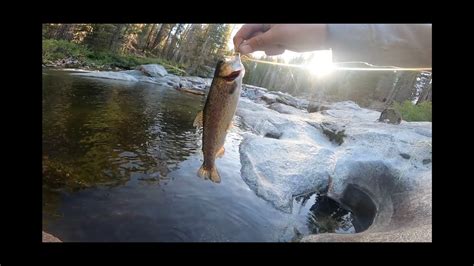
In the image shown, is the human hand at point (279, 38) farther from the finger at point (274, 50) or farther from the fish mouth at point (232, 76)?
the fish mouth at point (232, 76)

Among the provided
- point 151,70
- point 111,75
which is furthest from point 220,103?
point 151,70

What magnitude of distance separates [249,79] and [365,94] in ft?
46.1

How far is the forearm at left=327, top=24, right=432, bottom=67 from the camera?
7.66 feet

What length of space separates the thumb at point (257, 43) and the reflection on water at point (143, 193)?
316cm

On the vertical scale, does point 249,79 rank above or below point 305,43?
above

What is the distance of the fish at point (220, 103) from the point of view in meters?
2.63

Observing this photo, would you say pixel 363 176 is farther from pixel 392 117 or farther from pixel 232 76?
pixel 392 117

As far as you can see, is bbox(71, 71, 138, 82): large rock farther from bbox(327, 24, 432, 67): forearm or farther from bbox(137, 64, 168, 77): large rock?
bbox(327, 24, 432, 67): forearm

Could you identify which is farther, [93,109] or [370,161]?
[93,109]

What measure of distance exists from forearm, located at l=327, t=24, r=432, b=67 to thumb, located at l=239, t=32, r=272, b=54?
39 centimetres

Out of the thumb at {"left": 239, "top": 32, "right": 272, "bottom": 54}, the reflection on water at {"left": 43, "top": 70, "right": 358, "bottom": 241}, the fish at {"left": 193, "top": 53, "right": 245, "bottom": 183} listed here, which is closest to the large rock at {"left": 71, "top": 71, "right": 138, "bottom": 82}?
the reflection on water at {"left": 43, "top": 70, "right": 358, "bottom": 241}

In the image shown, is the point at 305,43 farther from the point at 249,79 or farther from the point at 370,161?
the point at 249,79

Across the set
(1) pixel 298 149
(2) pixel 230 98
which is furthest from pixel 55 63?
(2) pixel 230 98
